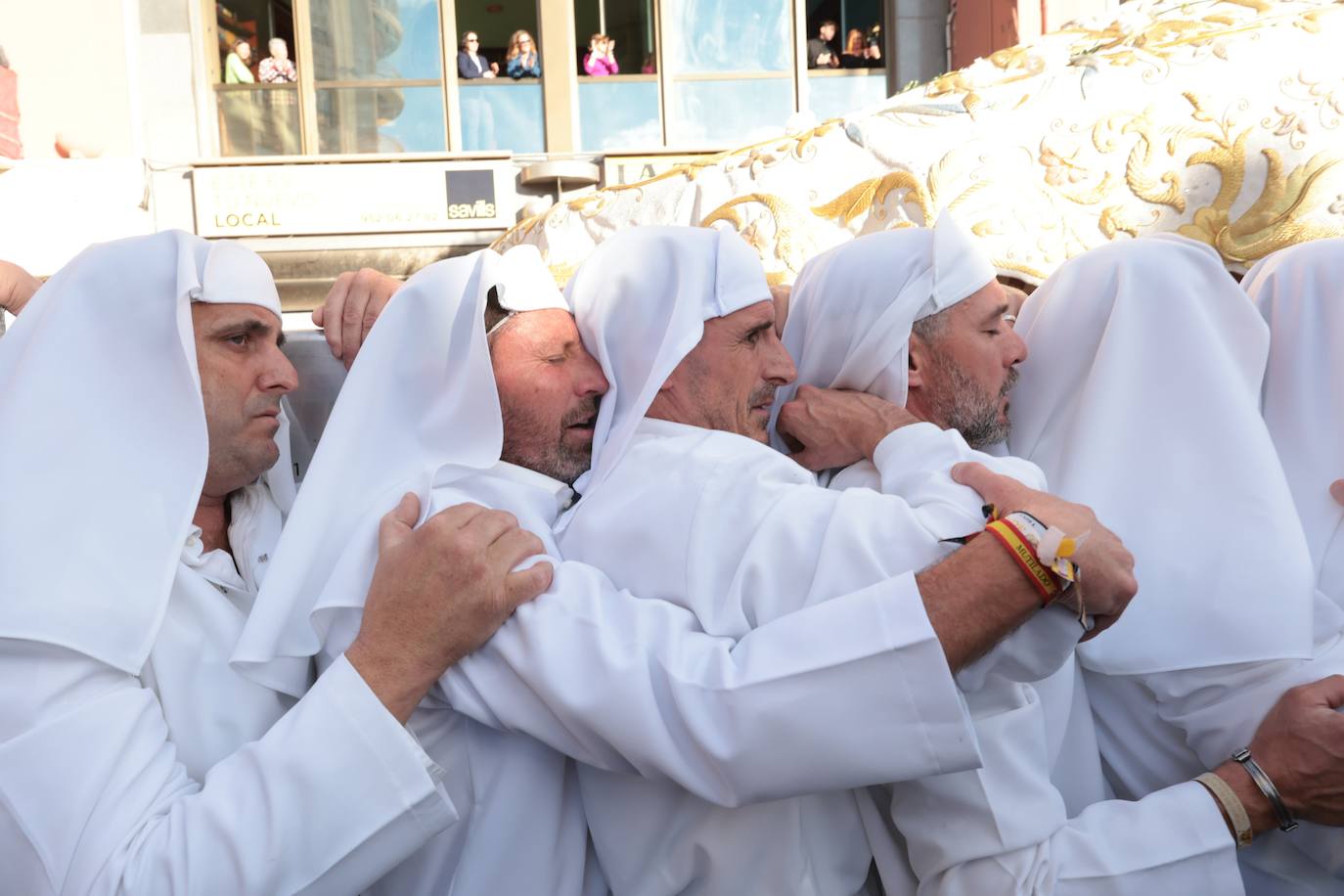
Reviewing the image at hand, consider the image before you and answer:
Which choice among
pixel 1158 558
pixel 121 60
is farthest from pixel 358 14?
pixel 1158 558

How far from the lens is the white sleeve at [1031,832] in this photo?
1663 mm

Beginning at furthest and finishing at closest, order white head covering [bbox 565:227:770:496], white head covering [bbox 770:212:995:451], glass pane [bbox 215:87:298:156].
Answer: glass pane [bbox 215:87:298:156] → white head covering [bbox 770:212:995:451] → white head covering [bbox 565:227:770:496]

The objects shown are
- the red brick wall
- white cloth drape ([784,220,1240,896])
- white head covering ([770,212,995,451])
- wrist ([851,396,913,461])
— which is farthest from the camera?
the red brick wall

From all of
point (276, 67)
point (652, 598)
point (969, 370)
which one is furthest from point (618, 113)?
point (652, 598)

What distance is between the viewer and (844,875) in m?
1.82

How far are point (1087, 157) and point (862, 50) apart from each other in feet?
35.2

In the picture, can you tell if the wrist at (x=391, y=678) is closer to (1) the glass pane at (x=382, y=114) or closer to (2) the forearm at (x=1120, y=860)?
(2) the forearm at (x=1120, y=860)

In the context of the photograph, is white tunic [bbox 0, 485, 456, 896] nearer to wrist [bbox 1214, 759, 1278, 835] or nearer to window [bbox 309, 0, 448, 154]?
wrist [bbox 1214, 759, 1278, 835]

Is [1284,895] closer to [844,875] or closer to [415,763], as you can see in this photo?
[844,875]

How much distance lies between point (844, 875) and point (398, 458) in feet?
3.52

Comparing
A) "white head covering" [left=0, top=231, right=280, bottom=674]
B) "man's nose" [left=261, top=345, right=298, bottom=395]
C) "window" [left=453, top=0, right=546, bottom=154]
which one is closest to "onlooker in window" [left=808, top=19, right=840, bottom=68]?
"window" [left=453, top=0, right=546, bottom=154]

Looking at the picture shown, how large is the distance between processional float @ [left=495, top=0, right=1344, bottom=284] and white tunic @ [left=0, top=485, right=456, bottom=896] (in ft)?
7.28

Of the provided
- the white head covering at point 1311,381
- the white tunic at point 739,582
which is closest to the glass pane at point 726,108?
the white head covering at point 1311,381

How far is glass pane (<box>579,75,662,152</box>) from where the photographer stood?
13.4m
